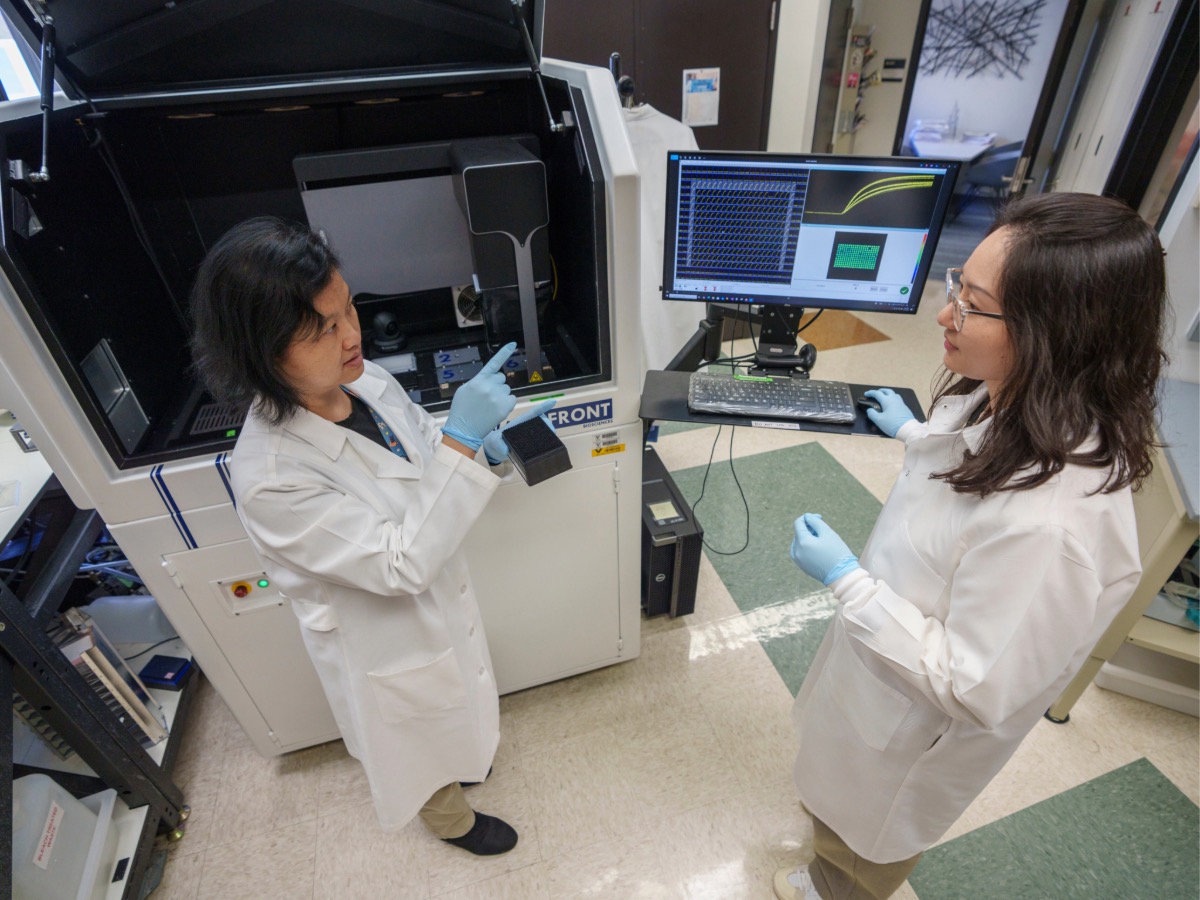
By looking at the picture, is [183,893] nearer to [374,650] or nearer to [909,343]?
[374,650]

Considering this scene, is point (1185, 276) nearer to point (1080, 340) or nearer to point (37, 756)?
point (1080, 340)

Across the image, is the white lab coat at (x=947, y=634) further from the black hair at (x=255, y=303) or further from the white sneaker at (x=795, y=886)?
the black hair at (x=255, y=303)

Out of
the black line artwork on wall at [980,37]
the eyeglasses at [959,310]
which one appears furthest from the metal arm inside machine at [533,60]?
the black line artwork on wall at [980,37]

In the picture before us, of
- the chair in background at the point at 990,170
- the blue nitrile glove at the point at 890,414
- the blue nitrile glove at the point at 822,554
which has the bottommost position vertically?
the chair in background at the point at 990,170

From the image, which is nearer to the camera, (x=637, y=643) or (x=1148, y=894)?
(x=1148, y=894)

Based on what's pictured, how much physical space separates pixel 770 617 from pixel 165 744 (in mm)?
1783

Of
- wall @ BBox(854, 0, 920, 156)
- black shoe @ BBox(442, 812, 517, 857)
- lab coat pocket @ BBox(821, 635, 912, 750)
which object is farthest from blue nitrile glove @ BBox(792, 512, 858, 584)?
wall @ BBox(854, 0, 920, 156)

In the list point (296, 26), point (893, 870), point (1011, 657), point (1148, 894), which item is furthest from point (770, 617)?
point (296, 26)

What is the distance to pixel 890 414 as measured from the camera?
1357 mm

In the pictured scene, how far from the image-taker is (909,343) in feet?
11.8

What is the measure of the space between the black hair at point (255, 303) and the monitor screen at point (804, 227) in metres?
0.82

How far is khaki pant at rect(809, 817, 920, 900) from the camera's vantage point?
1.20 meters

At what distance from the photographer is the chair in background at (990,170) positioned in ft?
17.3

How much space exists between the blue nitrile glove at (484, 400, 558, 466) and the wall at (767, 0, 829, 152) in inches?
111
